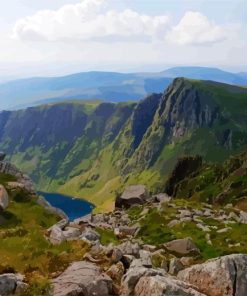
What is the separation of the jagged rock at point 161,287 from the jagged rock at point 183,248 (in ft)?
80.9

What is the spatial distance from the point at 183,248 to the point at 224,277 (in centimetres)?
2588

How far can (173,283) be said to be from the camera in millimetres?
17328

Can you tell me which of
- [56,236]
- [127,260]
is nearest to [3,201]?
[56,236]

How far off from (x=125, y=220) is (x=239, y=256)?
192 ft

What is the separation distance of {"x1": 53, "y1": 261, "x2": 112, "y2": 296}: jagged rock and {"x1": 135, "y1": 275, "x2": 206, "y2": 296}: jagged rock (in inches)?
56.1

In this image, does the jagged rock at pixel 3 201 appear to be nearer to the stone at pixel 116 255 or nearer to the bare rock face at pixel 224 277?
the stone at pixel 116 255

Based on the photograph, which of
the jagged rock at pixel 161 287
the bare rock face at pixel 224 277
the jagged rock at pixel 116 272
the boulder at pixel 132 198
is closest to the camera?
the jagged rock at pixel 161 287

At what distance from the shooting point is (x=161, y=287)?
1667 centimetres

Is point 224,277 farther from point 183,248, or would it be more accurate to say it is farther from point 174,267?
point 183,248

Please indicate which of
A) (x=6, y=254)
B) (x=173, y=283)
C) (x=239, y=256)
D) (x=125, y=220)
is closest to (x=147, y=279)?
(x=173, y=283)

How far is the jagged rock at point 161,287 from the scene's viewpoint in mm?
16641

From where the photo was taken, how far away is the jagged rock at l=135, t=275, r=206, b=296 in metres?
16.6

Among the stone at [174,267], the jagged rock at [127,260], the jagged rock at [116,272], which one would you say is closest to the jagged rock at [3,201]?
the stone at [174,267]

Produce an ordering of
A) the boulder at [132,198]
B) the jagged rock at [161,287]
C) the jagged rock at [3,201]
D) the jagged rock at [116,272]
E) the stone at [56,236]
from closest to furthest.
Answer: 1. the jagged rock at [161,287]
2. the jagged rock at [116,272]
3. the stone at [56,236]
4. the jagged rock at [3,201]
5. the boulder at [132,198]
